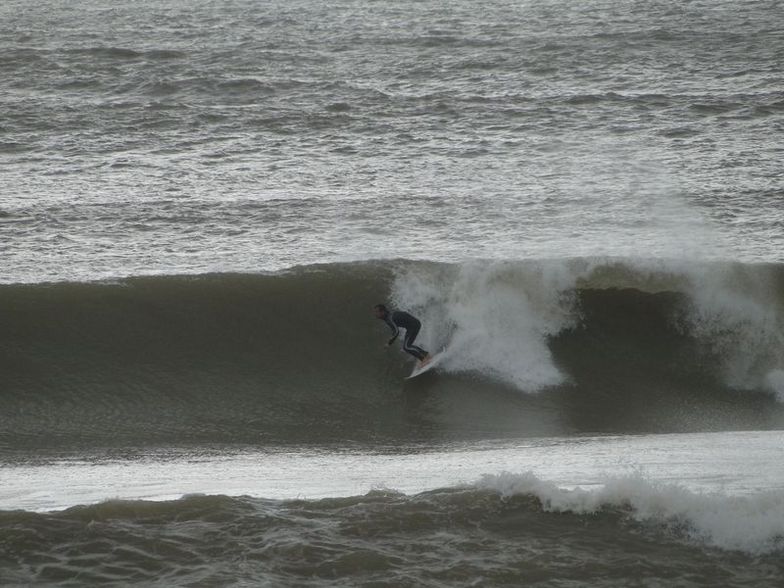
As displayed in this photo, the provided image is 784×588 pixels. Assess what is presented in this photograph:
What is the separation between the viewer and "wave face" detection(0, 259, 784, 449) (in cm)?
1228

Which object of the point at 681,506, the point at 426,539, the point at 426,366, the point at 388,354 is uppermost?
the point at 388,354

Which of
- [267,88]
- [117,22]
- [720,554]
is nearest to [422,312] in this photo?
[720,554]

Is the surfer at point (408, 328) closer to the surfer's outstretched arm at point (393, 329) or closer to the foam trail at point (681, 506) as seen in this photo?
the surfer's outstretched arm at point (393, 329)

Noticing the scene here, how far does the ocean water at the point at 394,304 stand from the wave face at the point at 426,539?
3 cm

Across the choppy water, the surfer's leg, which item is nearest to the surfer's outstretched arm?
the surfer's leg

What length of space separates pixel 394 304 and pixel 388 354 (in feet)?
3.43

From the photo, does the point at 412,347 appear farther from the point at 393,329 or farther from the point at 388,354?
the point at 388,354

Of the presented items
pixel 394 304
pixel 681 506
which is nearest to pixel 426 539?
pixel 681 506

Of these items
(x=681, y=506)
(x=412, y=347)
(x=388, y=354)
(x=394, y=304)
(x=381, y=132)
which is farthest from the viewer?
(x=381, y=132)

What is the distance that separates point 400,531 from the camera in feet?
27.4

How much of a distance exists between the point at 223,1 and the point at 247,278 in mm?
20285

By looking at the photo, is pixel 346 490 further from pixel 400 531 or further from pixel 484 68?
pixel 484 68

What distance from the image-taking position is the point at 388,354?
13.9 m

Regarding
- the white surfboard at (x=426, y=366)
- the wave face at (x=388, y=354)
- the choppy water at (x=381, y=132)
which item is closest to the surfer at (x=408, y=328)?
the white surfboard at (x=426, y=366)
